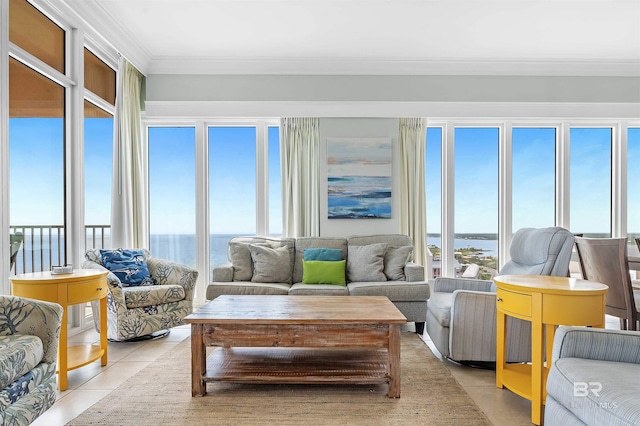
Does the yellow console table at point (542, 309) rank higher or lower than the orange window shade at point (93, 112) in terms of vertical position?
→ lower

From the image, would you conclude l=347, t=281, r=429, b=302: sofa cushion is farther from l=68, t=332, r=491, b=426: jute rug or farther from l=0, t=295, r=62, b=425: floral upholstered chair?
l=0, t=295, r=62, b=425: floral upholstered chair

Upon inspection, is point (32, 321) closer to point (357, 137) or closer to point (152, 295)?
point (152, 295)

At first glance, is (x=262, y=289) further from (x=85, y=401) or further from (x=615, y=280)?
(x=615, y=280)

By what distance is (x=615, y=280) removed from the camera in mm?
3074

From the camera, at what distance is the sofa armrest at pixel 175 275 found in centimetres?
382

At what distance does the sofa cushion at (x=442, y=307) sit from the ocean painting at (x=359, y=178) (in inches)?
65.8

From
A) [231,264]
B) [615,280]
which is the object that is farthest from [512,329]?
[231,264]

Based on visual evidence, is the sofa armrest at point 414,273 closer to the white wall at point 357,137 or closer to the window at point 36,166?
the white wall at point 357,137

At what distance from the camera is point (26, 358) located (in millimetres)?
1832

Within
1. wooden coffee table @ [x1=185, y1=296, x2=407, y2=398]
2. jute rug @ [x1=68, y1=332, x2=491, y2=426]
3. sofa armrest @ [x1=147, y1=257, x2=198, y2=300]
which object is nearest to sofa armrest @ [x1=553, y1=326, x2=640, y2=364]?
jute rug @ [x1=68, y1=332, x2=491, y2=426]

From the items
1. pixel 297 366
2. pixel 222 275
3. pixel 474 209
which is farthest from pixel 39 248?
pixel 474 209

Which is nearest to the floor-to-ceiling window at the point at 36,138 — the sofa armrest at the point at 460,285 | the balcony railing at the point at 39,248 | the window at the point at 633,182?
the balcony railing at the point at 39,248

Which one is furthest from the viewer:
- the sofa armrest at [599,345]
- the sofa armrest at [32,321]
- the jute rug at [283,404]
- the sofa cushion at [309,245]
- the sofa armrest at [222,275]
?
the sofa cushion at [309,245]

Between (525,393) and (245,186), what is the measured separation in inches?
148
